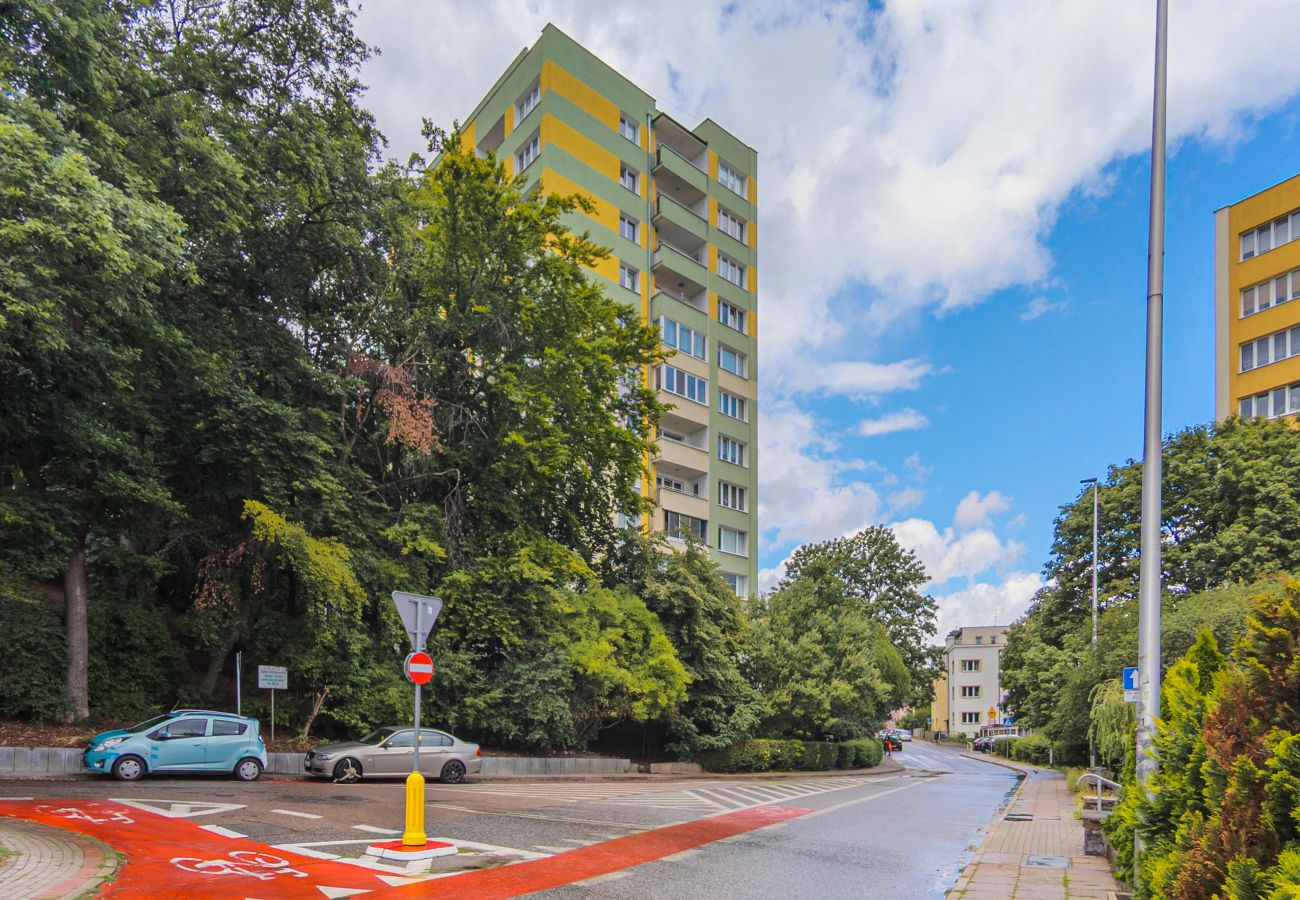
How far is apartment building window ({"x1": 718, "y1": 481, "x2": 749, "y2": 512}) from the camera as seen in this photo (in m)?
45.1

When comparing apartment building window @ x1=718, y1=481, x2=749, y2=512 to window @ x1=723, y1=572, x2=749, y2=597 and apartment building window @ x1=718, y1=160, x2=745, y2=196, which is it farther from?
apartment building window @ x1=718, y1=160, x2=745, y2=196

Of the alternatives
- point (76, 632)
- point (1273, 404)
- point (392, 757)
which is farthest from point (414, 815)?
point (1273, 404)

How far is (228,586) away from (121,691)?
3355 mm

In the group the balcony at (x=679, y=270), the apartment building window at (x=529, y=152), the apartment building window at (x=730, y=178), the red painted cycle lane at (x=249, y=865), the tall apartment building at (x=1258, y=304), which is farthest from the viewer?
the apartment building window at (x=730, y=178)

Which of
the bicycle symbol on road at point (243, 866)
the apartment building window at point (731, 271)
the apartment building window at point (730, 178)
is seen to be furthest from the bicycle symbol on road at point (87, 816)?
the apartment building window at point (730, 178)

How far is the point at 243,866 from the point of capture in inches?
347

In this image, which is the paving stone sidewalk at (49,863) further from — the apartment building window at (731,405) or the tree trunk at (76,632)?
the apartment building window at (731,405)

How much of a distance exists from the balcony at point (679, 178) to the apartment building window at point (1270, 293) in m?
27.3

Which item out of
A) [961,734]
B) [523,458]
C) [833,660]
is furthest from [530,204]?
[961,734]

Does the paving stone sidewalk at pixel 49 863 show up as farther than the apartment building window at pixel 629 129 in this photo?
No

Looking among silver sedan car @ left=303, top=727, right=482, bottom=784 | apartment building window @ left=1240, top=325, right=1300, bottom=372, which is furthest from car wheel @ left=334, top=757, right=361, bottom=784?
apartment building window @ left=1240, top=325, right=1300, bottom=372

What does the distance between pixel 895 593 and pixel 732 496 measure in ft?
54.9

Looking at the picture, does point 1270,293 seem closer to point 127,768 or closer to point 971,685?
point 127,768

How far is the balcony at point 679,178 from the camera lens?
44688 mm
